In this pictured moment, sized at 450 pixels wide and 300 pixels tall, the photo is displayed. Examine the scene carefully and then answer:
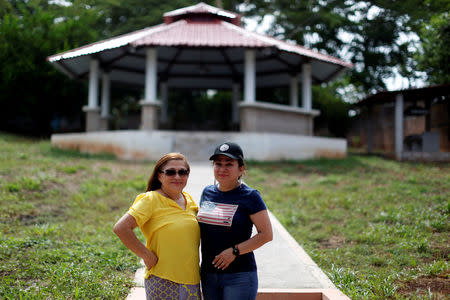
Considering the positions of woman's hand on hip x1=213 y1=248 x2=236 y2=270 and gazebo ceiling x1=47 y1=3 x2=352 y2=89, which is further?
gazebo ceiling x1=47 y1=3 x2=352 y2=89

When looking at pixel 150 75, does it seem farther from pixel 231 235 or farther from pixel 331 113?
pixel 331 113

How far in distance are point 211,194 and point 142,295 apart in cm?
142

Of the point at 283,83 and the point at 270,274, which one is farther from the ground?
the point at 283,83

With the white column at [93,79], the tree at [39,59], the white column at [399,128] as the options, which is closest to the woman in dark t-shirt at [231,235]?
the white column at [399,128]

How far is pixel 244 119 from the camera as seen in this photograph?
11.3 metres

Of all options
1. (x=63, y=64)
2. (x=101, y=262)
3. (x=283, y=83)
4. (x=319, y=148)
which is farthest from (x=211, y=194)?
(x=283, y=83)

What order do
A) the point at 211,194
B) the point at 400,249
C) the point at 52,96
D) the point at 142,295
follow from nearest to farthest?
the point at 211,194 → the point at 142,295 → the point at 400,249 → the point at 52,96

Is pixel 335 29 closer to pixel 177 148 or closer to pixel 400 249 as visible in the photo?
pixel 177 148

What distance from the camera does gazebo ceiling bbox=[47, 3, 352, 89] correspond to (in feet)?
36.2

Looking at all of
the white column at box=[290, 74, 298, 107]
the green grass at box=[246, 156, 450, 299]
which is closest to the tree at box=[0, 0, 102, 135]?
the white column at box=[290, 74, 298, 107]

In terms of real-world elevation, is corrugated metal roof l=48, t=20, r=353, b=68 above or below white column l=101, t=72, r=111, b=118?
above

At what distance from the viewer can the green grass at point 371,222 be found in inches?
139

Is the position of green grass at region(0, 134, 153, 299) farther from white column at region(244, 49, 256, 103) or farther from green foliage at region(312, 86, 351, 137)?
green foliage at region(312, 86, 351, 137)

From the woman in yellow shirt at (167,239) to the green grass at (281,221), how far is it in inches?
49.3
